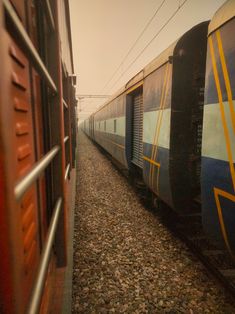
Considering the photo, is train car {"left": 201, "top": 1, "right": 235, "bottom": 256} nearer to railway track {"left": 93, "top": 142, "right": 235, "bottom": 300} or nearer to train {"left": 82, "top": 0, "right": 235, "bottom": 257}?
train {"left": 82, "top": 0, "right": 235, "bottom": 257}

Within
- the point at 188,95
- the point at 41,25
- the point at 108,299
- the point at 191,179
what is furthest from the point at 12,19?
the point at 191,179

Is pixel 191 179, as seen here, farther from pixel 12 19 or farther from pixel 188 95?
pixel 12 19

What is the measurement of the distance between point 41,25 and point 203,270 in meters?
3.22

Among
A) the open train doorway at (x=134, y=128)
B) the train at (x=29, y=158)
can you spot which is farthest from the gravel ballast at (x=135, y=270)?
the open train doorway at (x=134, y=128)

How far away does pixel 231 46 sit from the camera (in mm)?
2186

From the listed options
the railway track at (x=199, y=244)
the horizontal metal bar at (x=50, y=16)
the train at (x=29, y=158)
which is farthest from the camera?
the railway track at (x=199, y=244)

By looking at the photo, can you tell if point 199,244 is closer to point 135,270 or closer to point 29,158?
point 135,270

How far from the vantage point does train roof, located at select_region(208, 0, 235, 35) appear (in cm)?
216

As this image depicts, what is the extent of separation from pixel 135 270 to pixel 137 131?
12.1 feet

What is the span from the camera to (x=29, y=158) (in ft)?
4.36

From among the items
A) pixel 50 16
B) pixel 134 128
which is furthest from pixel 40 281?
pixel 134 128

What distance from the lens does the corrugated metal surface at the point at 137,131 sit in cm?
569

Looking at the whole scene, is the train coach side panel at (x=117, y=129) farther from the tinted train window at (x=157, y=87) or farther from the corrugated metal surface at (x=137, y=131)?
the tinted train window at (x=157, y=87)

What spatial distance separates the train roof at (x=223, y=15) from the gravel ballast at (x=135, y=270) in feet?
9.27
